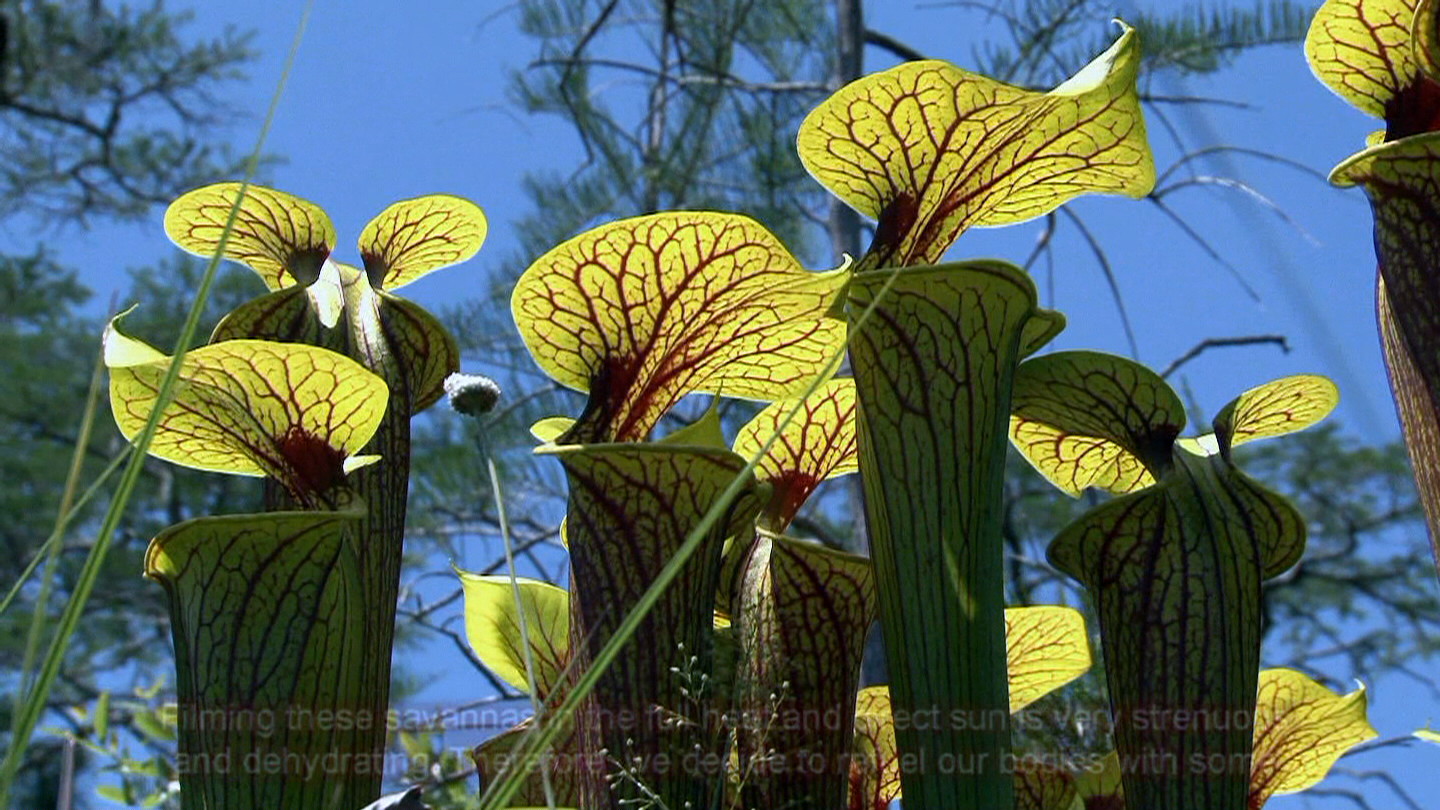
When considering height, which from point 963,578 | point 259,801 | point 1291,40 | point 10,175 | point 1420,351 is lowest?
point 259,801

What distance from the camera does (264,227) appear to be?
99cm

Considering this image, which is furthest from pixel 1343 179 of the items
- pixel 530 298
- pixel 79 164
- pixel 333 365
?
pixel 79 164

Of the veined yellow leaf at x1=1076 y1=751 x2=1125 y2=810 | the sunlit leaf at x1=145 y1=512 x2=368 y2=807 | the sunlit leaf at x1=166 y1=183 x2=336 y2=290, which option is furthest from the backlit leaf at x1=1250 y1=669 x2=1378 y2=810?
the sunlit leaf at x1=166 y1=183 x2=336 y2=290

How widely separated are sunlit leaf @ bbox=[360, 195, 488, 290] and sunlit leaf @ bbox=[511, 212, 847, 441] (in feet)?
0.66

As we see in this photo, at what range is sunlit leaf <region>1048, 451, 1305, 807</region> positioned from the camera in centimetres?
84

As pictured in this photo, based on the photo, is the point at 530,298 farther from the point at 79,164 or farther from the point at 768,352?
the point at 79,164

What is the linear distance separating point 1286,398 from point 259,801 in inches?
28.8

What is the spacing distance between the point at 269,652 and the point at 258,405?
5.9 inches

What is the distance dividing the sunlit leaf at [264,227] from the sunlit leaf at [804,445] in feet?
1.14

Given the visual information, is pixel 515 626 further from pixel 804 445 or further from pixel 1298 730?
pixel 1298 730

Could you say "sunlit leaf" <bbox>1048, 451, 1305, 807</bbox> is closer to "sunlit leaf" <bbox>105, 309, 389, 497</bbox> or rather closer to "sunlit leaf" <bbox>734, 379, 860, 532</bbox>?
"sunlit leaf" <bbox>734, 379, 860, 532</bbox>

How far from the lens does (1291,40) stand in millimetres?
3000

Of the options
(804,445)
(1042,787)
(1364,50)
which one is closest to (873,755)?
(1042,787)

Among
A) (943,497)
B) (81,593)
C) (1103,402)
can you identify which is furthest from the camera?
(1103,402)
